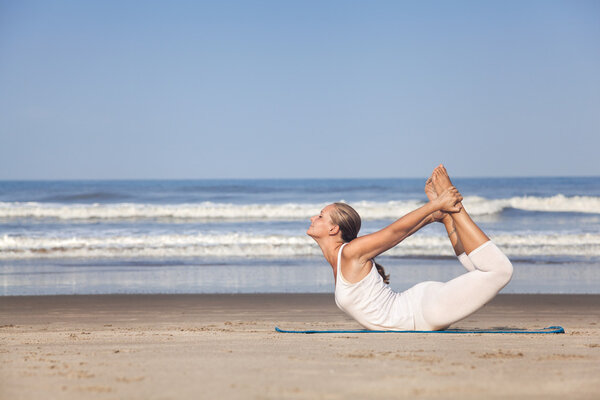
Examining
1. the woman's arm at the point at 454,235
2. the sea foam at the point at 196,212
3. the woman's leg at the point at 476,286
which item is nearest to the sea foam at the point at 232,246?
the sea foam at the point at 196,212

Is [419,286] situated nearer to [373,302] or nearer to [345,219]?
[373,302]

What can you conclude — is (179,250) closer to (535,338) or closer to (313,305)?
(313,305)

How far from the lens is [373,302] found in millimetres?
4629

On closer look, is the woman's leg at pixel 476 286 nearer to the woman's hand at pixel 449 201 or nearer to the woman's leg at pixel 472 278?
the woman's leg at pixel 472 278

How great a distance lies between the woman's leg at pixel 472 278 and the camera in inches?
169

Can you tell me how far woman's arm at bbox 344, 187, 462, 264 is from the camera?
4.18 meters

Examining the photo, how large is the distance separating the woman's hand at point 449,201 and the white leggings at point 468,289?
319 millimetres

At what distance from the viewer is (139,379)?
321 centimetres

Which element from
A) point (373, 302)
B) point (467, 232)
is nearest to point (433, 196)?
point (467, 232)

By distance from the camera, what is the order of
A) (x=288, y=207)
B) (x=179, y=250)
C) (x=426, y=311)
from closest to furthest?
1. (x=426, y=311)
2. (x=179, y=250)
3. (x=288, y=207)

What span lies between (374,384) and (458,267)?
9.07 m

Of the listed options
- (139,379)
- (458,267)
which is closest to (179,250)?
(458,267)

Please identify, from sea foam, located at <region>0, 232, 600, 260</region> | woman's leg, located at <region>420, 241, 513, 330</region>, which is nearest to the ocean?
sea foam, located at <region>0, 232, 600, 260</region>

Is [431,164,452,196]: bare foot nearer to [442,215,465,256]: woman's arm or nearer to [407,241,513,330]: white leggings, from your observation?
[442,215,465,256]: woman's arm
